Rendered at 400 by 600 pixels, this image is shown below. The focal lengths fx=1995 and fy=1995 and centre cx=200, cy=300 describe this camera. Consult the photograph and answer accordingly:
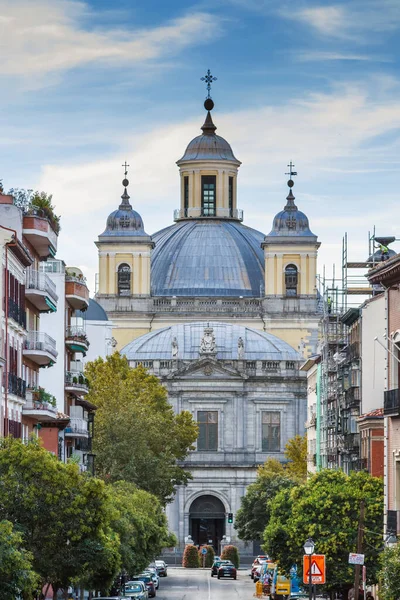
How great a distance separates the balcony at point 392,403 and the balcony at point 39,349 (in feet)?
48.4

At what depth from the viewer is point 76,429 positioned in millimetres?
95312

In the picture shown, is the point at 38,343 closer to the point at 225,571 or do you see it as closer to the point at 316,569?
the point at 316,569

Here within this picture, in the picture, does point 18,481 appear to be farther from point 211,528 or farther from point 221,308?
point 221,308

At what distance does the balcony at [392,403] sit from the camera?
63.7 m

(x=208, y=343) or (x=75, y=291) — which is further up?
(x=208, y=343)

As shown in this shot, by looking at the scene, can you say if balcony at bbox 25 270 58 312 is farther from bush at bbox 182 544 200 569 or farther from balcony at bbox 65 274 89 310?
bush at bbox 182 544 200 569

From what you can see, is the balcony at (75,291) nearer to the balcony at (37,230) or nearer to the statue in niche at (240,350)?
the balcony at (37,230)

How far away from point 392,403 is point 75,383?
33.8 metres

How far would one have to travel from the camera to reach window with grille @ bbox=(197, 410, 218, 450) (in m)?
178

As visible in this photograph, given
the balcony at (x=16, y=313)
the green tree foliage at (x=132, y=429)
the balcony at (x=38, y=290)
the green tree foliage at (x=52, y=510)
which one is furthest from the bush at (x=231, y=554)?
the green tree foliage at (x=52, y=510)

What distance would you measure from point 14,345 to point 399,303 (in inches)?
557

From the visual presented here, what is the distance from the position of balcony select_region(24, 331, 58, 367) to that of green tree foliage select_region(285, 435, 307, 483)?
259 feet

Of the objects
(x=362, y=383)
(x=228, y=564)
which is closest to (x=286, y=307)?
(x=228, y=564)

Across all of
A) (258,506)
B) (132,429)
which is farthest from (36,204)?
(258,506)
